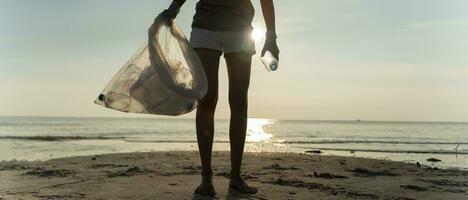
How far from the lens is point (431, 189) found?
4.21 metres

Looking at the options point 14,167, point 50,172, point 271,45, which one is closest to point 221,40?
point 271,45

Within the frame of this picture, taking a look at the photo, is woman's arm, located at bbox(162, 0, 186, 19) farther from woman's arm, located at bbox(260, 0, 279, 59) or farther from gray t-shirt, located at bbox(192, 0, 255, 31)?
woman's arm, located at bbox(260, 0, 279, 59)

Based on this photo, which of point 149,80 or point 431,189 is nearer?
point 149,80

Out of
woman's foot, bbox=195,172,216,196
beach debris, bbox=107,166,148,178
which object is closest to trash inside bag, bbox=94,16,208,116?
woman's foot, bbox=195,172,216,196

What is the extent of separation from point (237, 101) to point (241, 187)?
2.24ft

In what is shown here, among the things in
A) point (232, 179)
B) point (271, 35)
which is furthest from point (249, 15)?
point (232, 179)

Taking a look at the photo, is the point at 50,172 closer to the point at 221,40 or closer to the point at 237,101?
the point at 237,101

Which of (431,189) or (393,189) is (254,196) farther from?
(431,189)

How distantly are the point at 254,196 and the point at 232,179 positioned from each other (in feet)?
0.99

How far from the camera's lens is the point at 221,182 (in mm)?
4090

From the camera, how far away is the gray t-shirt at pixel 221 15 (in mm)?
3555

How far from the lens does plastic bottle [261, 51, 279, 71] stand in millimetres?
3670

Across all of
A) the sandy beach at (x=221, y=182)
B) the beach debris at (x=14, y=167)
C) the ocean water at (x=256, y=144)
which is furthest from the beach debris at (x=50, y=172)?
the ocean water at (x=256, y=144)

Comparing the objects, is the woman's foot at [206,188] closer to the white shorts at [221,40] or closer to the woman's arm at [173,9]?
the white shorts at [221,40]
